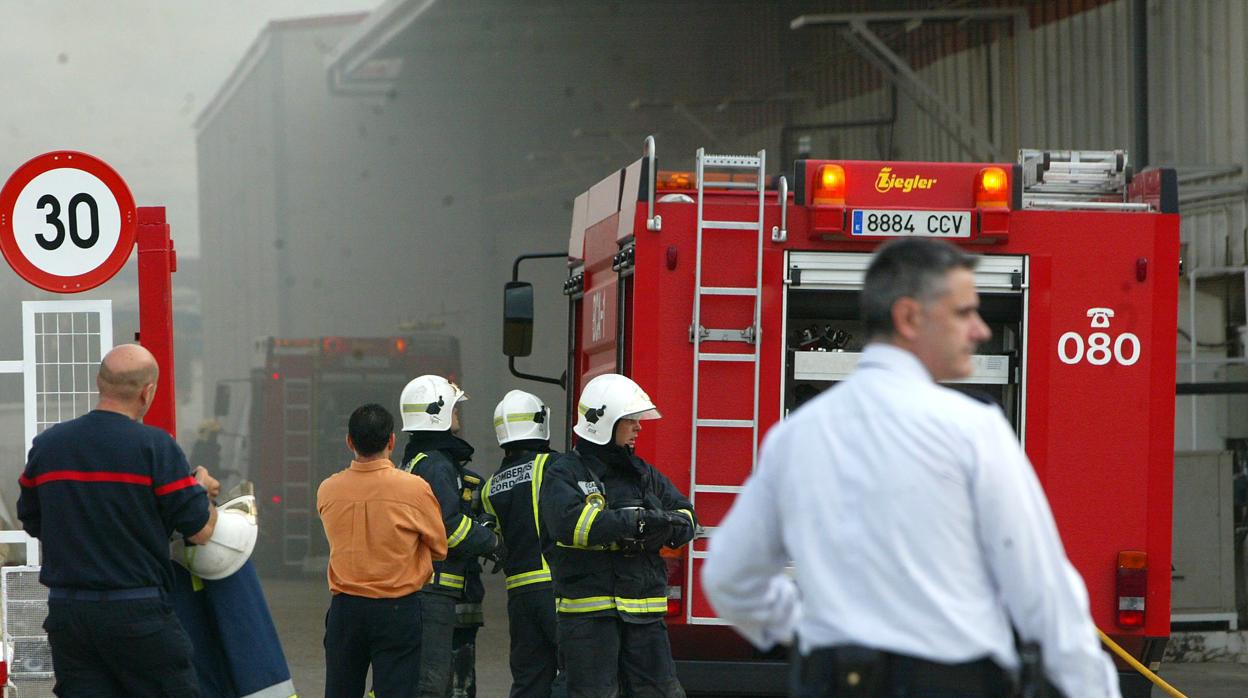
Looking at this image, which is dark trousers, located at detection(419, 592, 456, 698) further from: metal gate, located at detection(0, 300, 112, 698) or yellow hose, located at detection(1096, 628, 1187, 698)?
yellow hose, located at detection(1096, 628, 1187, 698)

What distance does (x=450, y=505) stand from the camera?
6.95m

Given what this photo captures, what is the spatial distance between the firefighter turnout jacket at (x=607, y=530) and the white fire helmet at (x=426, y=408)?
1294 millimetres

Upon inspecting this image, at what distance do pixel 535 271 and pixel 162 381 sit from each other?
15301 mm

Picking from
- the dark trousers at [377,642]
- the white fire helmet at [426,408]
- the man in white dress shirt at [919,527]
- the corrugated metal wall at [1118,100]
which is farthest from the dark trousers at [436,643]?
the corrugated metal wall at [1118,100]

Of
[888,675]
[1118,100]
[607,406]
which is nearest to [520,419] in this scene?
[607,406]

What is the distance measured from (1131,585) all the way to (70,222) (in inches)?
171

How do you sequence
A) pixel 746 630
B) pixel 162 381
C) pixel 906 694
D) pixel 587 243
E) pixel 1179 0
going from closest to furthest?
pixel 906 694 → pixel 746 630 → pixel 162 381 → pixel 587 243 → pixel 1179 0

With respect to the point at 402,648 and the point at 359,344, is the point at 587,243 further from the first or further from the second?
the point at 359,344

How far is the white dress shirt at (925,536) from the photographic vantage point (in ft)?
8.77

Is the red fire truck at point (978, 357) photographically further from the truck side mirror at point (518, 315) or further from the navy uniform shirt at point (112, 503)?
the navy uniform shirt at point (112, 503)

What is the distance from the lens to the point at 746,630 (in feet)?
10.0

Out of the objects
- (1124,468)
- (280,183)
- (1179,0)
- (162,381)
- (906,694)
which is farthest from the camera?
(280,183)

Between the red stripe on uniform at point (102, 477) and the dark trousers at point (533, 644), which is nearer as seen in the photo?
the red stripe on uniform at point (102, 477)

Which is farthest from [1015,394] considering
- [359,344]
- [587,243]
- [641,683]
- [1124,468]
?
[359,344]
